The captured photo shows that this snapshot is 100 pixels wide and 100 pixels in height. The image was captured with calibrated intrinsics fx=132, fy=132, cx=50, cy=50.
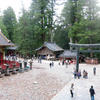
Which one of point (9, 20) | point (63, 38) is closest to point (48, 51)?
point (63, 38)

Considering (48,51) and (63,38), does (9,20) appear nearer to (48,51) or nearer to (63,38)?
(63,38)

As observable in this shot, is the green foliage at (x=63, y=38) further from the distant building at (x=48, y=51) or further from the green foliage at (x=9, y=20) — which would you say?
the green foliage at (x=9, y=20)

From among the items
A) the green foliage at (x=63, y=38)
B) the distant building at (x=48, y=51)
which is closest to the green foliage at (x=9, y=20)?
the green foliage at (x=63, y=38)

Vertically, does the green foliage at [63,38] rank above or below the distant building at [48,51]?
above

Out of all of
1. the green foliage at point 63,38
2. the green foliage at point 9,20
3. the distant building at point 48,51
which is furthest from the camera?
the green foliage at point 9,20

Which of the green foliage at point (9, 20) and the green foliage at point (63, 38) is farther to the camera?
the green foliage at point (9, 20)

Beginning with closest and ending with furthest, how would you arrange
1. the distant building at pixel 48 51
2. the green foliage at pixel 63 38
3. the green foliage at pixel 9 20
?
1. the distant building at pixel 48 51
2. the green foliage at pixel 63 38
3. the green foliage at pixel 9 20

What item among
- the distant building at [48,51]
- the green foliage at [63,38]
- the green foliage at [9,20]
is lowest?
the distant building at [48,51]

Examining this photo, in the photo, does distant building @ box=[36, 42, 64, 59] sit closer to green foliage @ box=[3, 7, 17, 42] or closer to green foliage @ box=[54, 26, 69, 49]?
green foliage @ box=[54, 26, 69, 49]

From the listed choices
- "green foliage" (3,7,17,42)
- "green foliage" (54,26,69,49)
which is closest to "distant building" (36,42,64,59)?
"green foliage" (54,26,69,49)

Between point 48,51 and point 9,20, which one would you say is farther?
point 9,20

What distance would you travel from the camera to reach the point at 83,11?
3494 centimetres

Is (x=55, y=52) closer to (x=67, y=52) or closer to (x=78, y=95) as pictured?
(x=67, y=52)

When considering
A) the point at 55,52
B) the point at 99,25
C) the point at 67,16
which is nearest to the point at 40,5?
the point at 67,16
